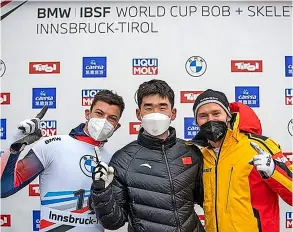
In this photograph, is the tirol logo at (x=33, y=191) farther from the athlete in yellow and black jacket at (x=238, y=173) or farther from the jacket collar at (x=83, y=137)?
the athlete in yellow and black jacket at (x=238, y=173)

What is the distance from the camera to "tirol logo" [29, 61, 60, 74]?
2408 mm

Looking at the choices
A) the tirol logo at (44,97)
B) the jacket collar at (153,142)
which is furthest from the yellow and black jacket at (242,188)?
the tirol logo at (44,97)

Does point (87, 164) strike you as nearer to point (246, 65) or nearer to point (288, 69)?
point (246, 65)

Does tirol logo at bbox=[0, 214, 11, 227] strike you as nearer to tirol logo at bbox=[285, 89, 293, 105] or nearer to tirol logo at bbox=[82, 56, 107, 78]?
tirol logo at bbox=[82, 56, 107, 78]

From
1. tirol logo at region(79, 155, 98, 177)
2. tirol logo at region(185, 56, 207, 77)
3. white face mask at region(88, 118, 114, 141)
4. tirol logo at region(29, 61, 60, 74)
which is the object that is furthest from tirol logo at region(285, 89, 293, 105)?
tirol logo at region(29, 61, 60, 74)

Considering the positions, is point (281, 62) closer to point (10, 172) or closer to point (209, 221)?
point (209, 221)

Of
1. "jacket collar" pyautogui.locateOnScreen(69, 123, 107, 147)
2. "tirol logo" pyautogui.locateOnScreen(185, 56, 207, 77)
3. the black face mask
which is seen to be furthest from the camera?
"tirol logo" pyautogui.locateOnScreen(185, 56, 207, 77)

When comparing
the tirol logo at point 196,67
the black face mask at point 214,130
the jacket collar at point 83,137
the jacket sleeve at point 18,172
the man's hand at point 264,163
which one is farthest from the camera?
the tirol logo at point 196,67

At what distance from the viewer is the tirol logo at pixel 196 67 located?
92.9 inches

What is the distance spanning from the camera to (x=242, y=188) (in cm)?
137

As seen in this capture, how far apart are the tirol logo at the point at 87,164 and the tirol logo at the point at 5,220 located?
3.77 ft

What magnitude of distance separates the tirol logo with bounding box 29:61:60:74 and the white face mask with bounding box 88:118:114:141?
916 millimetres

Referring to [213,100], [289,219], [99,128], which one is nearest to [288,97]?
[289,219]

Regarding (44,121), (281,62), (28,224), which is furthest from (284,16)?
(28,224)
